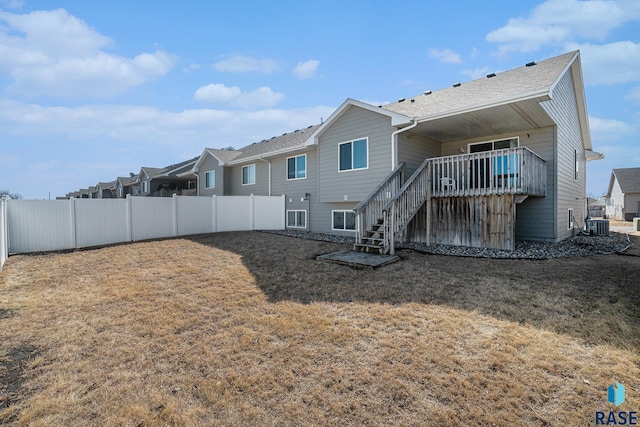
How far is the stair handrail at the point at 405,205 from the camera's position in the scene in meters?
8.45

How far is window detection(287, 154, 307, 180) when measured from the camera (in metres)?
14.6

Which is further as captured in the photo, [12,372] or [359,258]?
[359,258]

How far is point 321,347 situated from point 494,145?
35.6 ft

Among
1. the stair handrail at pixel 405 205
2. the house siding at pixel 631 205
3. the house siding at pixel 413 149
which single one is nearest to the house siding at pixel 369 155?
the house siding at pixel 413 149

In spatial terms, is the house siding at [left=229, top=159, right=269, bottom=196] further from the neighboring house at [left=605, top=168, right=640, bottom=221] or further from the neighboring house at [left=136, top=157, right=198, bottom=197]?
the neighboring house at [left=605, top=168, right=640, bottom=221]

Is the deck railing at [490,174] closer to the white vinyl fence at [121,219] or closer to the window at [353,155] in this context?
the window at [353,155]

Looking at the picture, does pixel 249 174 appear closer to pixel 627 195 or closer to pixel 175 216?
pixel 175 216

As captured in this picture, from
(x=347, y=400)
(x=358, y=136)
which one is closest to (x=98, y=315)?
(x=347, y=400)

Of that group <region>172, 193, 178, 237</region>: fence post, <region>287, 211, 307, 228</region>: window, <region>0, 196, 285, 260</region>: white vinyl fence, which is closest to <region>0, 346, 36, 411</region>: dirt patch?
<region>0, 196, 285, 260</region>: white vinyl fence

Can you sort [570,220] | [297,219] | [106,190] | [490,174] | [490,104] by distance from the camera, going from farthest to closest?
[106,190] < [297,219] < [570,220] < [490,174] < [490,104]

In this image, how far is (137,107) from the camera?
808 inches

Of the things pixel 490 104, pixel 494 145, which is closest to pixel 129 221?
pixel 490 104

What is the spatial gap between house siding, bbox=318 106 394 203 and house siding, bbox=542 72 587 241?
15.7ft

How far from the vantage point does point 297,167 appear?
1495 centimetres
